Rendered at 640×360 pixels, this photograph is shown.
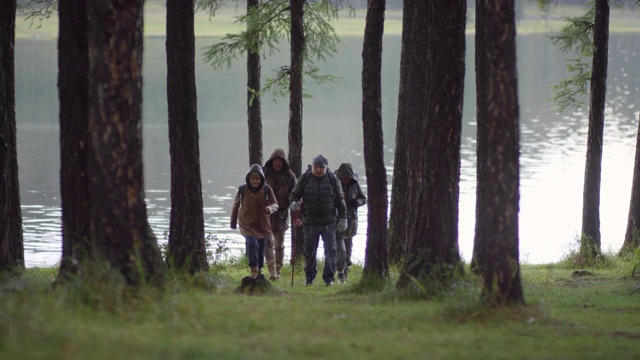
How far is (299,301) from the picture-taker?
41.0ft

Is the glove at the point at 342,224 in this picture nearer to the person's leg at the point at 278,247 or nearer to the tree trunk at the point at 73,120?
the person's leg at the point at 278,247

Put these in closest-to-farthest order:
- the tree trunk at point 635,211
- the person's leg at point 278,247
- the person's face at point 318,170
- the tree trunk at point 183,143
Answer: the tree trunk at point 183,143, the person's face at point 318,170, the person's leg at point 278,247, the tree trunk at point 635,211

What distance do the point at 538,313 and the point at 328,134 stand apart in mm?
74736

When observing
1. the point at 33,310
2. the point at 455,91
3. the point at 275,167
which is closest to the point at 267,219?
the point at 275,167

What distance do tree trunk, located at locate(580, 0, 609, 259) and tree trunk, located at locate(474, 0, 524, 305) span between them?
1126cm

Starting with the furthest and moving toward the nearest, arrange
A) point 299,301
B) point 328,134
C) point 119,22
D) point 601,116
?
point 328,134 → point 601,116 → point 299,301 → point 119,22

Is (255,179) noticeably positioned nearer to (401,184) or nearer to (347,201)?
(347,201)

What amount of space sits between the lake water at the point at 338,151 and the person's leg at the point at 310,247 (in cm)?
576

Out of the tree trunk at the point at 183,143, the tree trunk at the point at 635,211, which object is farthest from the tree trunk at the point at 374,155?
the tree trunk at the point at 635,211

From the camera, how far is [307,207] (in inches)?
639

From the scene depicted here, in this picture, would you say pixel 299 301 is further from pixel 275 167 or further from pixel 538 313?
pixel 275 167

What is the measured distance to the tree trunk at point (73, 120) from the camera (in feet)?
39.9

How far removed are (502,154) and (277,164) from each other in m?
7.03

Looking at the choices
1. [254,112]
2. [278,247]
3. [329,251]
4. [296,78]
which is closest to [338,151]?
[254,112]
